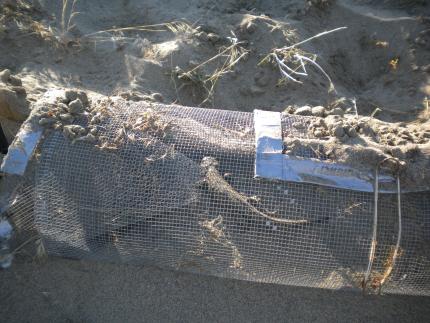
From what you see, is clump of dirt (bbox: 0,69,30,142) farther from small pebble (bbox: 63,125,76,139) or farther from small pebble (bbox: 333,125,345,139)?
small pebble (bbox: 333,125,345,139)

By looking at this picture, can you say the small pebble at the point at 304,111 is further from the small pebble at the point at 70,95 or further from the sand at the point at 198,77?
the small pebble at the point at 70,95

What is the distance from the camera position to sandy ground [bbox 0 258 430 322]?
2.04 m

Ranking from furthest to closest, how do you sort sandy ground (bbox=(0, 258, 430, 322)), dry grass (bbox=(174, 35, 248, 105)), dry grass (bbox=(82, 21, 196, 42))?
1. dry grass (bbox=(82, 21, 196, 42))
2. dry grass (bbox=(174, 35, 248, 105))
3. sandy ground (bbox=(0, 258, 430, 322))

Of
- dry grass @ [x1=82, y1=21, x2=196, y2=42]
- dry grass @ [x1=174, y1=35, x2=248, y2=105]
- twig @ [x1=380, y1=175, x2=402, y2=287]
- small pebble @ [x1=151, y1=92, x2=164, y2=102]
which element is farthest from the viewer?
dry grass @ [x1=82, y1=21, x2=196, y2=42]

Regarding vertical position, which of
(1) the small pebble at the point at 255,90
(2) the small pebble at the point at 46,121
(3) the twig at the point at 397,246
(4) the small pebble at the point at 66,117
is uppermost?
(1) the small pebble at the point at 255,90

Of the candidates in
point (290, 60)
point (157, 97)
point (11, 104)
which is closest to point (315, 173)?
point (157, 97)

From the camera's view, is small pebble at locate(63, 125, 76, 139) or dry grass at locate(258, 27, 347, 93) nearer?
small pebble at locate(63, 125, 76, 139)

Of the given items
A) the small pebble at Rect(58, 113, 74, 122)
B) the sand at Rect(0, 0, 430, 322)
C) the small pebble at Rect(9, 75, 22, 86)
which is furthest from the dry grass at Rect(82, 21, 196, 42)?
the small pebble at Rect(58, 113, 74, 122)

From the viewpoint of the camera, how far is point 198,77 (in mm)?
2922

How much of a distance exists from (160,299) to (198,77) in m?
1.51

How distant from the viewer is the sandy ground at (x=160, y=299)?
204 centimetres

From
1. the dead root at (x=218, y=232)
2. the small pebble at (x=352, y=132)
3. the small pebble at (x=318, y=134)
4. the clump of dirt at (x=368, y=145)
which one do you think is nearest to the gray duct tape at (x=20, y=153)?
the dead root at (x=218, y=232)

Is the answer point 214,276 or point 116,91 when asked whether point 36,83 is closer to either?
point 116,91

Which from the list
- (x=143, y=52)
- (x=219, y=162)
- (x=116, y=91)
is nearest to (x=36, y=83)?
(x=116, y=91)
